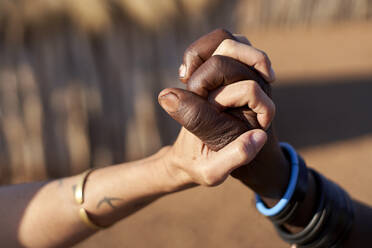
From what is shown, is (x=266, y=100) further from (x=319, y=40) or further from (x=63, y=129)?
(x=319, y=40)

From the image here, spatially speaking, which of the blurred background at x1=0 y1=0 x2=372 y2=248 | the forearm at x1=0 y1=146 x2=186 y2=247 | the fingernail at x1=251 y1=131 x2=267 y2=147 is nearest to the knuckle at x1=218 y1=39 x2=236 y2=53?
the fingernail at x1=251 y1=131 x2=267 y2=147

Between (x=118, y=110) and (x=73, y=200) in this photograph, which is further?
(x=118, y=110)

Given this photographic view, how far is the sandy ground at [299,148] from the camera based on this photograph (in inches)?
101

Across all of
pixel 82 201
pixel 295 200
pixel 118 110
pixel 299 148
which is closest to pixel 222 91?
pixel 295 200

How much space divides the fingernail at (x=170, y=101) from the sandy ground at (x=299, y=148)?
1.75m

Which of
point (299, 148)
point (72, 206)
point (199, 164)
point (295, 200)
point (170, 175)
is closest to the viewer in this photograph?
point (199, 164)

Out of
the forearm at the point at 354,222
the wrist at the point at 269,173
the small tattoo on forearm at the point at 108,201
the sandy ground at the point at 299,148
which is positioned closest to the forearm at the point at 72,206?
the small tattoo on forearm at the point at 108,201

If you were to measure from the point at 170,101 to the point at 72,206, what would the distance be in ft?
Answer: 2.13

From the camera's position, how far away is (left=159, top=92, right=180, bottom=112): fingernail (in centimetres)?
89

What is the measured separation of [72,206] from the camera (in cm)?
132

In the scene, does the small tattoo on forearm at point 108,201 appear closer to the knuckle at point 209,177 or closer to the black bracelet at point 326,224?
the knuckle at point 209,177

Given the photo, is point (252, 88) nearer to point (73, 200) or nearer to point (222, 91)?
point (222, 91)

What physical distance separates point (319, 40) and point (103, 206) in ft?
21.1

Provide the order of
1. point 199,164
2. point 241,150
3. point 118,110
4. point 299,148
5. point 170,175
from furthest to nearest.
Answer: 1. point 299,148
2. point 118,110
3. point 170,175
4. point 199,164
5. point 241,150
